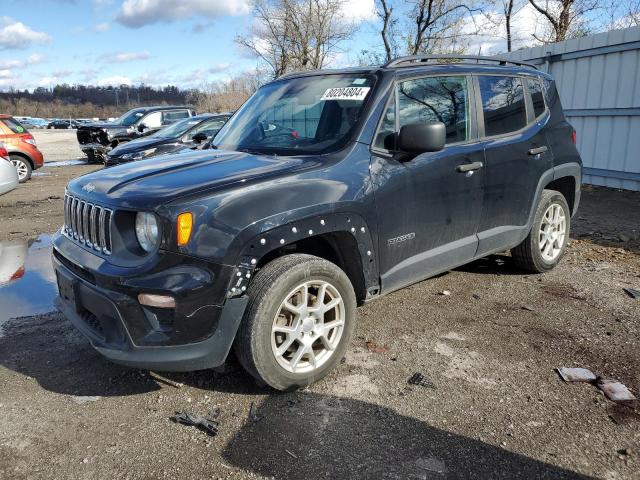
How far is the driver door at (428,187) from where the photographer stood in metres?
3.49

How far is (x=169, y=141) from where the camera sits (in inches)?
424

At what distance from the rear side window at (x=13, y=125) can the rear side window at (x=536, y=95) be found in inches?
515

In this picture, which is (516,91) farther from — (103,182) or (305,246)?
(103,182)

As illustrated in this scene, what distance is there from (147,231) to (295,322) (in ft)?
3.24

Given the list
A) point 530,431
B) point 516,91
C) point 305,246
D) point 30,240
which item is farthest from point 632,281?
point 30,240

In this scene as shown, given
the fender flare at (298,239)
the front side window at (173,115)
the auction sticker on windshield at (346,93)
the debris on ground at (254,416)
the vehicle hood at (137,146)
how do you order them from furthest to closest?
the front side window at (173,115), the vehicle hood at (137,146), the auction sticker on windshield at (346,93), the debris on ground at (254,416), the fender flare at (298,239)

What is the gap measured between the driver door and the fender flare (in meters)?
0.13

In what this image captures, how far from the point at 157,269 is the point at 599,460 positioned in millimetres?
2381

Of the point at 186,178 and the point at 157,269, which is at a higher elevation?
the point at 186,178

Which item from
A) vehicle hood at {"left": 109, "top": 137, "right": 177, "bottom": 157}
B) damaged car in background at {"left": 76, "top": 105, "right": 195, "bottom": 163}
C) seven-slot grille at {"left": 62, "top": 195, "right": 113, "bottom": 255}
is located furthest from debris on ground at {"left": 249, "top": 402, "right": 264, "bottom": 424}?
damaged car in background at {"left": 76, "top": 105, "right": 195, "bottom": 163}

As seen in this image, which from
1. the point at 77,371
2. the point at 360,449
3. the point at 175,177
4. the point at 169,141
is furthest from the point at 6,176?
the point at 360,449

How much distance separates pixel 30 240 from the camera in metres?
7.11

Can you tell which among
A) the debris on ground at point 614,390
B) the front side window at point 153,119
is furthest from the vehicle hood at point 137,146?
the debris on ground at point 614,390

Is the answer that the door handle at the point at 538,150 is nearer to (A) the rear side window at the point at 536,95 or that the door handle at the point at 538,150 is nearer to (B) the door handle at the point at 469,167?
(A) the rear side window at the point at 536,95
